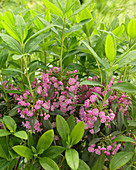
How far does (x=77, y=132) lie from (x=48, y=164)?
11 cm

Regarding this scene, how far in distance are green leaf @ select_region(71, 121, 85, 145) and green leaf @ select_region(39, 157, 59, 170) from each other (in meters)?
0.08

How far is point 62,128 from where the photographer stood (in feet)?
1.78

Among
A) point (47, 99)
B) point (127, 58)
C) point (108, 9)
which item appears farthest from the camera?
point (108, 9)

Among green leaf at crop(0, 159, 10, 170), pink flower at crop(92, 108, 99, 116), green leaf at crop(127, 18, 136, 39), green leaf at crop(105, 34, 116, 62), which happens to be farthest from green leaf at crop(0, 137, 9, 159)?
green leaf at crop(127, 18, 136, 39)

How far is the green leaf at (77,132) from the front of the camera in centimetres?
52

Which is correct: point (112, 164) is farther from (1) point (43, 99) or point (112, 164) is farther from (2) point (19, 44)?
(2) point (19, 44)

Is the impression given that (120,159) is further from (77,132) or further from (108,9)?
(108,9)

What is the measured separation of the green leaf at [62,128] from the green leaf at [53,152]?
1.3 inches

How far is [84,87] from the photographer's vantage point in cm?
64

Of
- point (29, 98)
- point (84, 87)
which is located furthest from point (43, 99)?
point (84, 87)

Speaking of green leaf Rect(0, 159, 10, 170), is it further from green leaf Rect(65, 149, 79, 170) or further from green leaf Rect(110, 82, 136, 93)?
green leaf Rect(110, 82, 136, 93)

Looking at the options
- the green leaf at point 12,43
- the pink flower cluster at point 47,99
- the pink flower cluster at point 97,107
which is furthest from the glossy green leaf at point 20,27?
the pink flower cluster at point 97,107

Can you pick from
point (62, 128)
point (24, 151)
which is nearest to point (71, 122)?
point (62, 128)

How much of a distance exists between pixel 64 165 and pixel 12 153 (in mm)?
158
